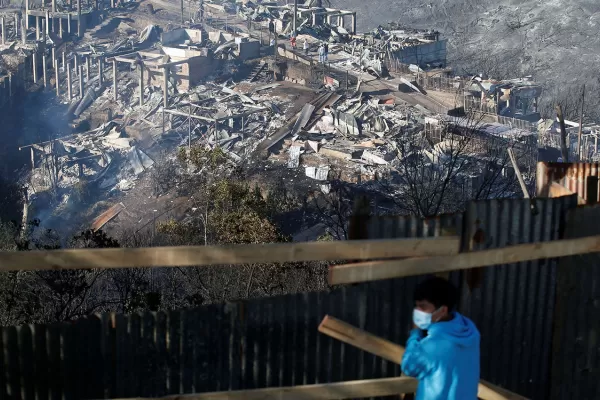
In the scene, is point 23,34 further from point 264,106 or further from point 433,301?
point 433,301

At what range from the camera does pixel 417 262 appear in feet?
7.14

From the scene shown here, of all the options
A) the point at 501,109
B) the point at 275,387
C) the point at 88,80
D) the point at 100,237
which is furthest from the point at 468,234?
the point at 88,80

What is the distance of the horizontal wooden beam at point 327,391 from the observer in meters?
2.12

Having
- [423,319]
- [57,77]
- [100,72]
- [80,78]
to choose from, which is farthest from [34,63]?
[423,319]

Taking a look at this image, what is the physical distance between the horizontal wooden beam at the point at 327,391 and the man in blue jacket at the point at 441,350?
0.31 m

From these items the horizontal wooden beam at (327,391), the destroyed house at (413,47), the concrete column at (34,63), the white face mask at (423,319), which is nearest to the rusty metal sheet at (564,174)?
the horizontal wooden beam at (327,391)

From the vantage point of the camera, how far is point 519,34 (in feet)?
119

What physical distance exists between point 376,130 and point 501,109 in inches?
181

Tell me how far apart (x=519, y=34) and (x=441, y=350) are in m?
36.6

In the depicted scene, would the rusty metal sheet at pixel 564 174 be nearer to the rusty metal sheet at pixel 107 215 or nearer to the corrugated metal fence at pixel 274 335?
the corrugated metal fence at pixel 274 335

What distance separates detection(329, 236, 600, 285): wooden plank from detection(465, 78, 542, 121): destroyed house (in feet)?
72.8

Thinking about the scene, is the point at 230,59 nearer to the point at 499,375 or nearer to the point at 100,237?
the point at 100,237

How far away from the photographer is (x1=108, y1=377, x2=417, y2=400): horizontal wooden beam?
2.12 m

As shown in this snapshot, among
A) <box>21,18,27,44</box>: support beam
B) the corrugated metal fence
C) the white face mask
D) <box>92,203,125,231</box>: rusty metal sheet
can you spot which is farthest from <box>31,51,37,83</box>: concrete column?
the white face mask
